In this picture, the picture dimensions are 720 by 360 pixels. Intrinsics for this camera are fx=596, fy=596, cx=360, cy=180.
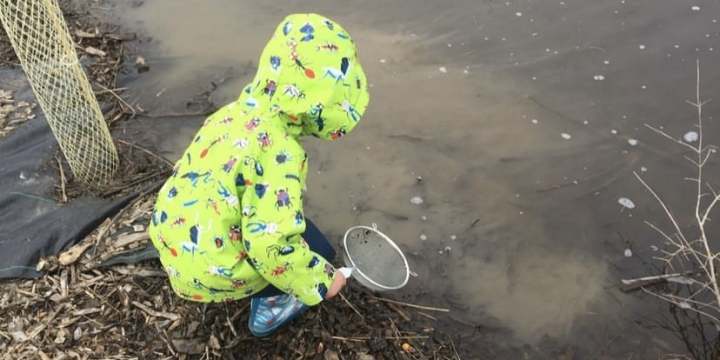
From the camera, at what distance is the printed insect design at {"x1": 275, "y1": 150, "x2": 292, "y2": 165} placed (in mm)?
1922

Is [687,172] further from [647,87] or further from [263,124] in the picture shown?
[263,124]

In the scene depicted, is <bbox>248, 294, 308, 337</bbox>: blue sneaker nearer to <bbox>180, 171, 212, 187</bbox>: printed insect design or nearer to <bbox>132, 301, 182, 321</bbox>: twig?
<bbox>132, 301, 182, 321</bbox>: twig

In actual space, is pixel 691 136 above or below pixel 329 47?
below

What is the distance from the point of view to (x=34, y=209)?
10.4ft

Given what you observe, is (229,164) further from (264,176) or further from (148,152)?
(148,152)

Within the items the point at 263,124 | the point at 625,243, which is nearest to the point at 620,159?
the point at 625,243

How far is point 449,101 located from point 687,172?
1529 millimetres

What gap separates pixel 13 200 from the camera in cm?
321

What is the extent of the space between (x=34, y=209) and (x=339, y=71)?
209 centimetres

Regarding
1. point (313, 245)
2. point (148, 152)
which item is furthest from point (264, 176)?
point (148, 152)

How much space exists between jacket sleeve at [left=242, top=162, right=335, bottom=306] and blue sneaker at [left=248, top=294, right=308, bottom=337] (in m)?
0.66

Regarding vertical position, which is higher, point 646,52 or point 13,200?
point 13,200

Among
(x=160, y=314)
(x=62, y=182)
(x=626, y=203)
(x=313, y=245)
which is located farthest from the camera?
(x=626, y=203)

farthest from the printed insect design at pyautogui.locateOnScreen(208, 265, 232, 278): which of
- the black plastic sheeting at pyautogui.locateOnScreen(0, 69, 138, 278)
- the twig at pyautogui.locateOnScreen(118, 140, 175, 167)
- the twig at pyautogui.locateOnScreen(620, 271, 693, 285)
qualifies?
the twig at pyautogui.locateOnScreen(620, 271, 693, 285)
